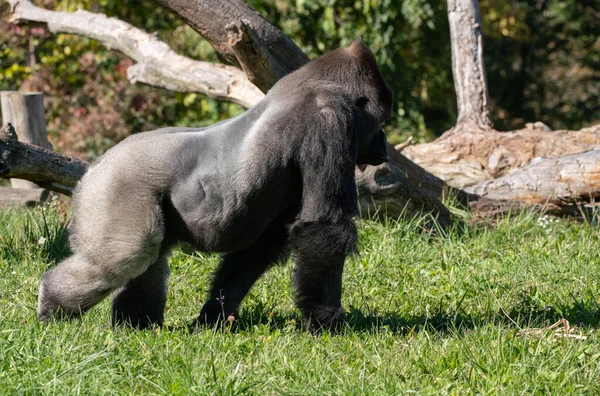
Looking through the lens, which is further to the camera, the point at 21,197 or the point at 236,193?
the point at 21,197

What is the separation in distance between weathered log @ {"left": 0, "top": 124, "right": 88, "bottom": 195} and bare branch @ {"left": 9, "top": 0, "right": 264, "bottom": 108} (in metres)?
1.91

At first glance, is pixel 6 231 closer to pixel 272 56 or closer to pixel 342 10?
pixel 272 56

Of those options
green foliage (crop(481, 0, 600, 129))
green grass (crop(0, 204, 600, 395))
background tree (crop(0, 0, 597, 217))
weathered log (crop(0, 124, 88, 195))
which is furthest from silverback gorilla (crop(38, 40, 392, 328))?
green foliage (crop(481, 0, 600, 129))

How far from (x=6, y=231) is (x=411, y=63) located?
29.4ft

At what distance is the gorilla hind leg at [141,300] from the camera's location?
4.23 m

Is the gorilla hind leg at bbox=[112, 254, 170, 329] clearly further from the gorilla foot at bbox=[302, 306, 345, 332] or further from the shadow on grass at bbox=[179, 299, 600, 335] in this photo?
the gorilla foot at bbox=[302, 306, 345, 332]

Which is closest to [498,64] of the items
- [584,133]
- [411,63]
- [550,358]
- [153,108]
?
[411,63]

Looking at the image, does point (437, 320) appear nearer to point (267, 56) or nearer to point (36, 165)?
point (267, 56)

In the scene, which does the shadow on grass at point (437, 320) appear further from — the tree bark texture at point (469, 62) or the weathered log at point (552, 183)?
the tree bark texture at point (469, 62)

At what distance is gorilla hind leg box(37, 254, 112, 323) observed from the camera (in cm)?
385

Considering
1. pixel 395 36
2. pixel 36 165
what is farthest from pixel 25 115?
pixel 395 36

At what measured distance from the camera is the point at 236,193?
12.8 feet

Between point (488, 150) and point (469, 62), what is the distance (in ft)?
2.96

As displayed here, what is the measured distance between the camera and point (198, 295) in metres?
4.98
